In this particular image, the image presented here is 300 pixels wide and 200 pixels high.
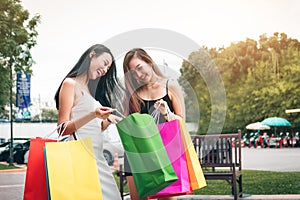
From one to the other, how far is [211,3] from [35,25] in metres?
4.06

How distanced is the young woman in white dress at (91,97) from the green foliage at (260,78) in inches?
676

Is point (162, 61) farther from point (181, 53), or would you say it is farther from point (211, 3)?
point (211, 3)

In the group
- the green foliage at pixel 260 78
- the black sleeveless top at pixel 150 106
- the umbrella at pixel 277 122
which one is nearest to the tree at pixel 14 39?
the green foliage at pixel 260 78

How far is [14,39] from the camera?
1229cm

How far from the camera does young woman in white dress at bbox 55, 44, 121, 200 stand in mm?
1836

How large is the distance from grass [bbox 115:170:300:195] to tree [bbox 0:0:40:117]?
21.0ft

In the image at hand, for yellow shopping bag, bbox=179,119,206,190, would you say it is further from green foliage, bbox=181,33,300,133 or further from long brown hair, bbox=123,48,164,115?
green foliage, bbox=181,33,300,133

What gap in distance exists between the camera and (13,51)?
39.6 feet

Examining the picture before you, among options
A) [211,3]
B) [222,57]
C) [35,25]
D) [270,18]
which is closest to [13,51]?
[35,25]

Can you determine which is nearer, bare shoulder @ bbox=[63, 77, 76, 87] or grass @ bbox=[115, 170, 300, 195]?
bare shoulder @ bbox=[63, 77, 76, 87]

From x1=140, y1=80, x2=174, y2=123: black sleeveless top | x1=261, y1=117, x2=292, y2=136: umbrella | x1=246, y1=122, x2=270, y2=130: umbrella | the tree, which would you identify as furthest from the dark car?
x1=140, y1=80, x2=174, y2=123: black sleeveless top

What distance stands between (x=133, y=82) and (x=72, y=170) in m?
0.40

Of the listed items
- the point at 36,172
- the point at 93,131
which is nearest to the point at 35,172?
the point at 36,172

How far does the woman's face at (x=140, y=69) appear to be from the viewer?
1972 millimetres
